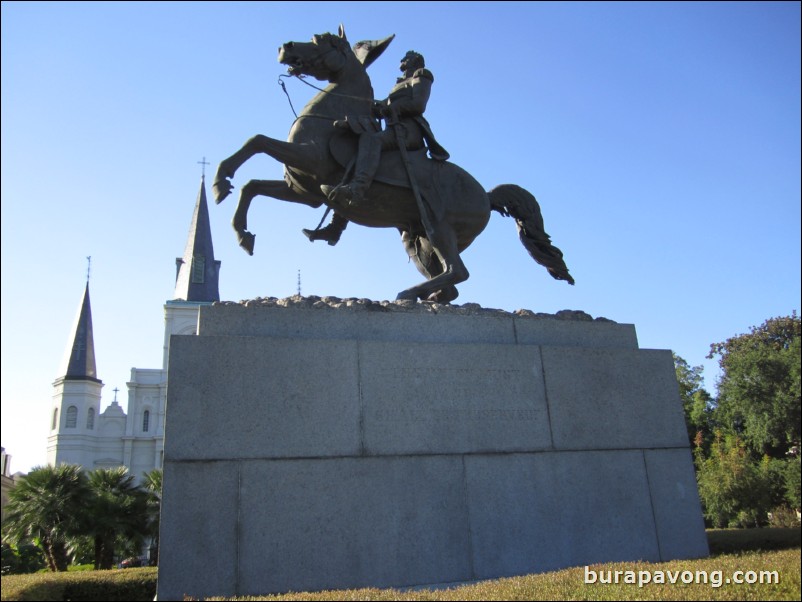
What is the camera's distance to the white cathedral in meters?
71.7

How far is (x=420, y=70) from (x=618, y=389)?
5180 millimetres

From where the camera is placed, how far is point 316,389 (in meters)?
7.02

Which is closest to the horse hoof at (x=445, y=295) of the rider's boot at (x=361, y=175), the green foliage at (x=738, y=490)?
the rider's boot at (x=361, y=175)

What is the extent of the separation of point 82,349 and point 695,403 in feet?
194

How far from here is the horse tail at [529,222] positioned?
33.7 ft

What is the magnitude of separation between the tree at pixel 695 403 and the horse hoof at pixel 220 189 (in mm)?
33311

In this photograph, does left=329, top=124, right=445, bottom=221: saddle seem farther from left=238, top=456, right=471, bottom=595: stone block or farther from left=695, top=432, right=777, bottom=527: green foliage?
left=695, top=432, right=777, bottom=527: green foliage

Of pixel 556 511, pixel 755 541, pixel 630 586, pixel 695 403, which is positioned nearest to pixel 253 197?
pixel 556 511

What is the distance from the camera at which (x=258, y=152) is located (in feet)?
27.5

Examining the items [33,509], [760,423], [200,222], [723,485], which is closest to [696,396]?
[723,485]

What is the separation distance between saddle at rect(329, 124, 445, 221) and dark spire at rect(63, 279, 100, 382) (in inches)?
2729

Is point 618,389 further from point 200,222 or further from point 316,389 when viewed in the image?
point 200,222

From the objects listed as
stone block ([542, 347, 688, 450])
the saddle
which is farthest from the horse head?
stone block ([542, 347, 688, 450])

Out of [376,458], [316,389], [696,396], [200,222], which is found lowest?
[376,458]
